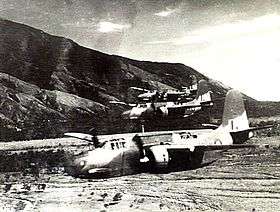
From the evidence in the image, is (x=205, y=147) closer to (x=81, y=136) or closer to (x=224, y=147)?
(x=224, y=147)

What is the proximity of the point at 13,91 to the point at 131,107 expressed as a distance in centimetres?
53

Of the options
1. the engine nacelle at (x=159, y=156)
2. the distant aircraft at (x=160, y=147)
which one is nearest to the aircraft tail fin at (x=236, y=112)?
the distant aircraft at (x=160, y=147)

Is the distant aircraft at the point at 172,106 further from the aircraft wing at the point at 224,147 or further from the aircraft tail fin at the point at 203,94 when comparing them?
the aircraft wing at the point at 224,147

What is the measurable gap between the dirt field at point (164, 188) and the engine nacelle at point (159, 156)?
57mm

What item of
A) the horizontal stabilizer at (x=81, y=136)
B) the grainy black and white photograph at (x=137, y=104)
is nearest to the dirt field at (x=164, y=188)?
the grainy black and white photograph at (x=137, y=104)

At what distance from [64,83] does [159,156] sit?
0.53m

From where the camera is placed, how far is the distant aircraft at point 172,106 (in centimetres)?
202

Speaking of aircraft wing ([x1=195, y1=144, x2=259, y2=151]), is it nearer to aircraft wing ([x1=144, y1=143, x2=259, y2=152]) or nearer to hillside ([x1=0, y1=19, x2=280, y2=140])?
aircraft wing ([x1=144, y1=143, x2=259, y2=152])

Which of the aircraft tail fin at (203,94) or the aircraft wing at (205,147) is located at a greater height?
the aircraft tail fin at (203,94)

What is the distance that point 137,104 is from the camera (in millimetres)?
2018

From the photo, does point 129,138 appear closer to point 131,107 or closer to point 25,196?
point 131,107

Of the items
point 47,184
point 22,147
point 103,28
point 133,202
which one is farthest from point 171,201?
point 103,28

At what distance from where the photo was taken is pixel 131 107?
2016 mm

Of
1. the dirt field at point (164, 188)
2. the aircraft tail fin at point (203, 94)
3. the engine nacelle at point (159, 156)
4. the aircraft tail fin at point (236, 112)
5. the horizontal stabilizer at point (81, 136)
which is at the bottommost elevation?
the dirt field at point (164, 188)
